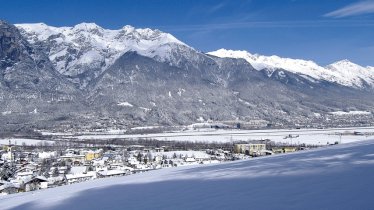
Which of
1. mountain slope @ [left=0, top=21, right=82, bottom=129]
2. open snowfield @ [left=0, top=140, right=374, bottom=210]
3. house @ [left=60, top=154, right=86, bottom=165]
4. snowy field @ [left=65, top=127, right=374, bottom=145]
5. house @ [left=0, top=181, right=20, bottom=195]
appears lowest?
house @ [left=60, top=154, right=86, bottom=165]

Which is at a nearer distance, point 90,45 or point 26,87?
point 26,87

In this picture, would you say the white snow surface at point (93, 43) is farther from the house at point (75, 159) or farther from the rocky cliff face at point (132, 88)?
the house at point (75, 159)

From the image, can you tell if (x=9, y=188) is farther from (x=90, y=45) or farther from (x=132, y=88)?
(x=90, y=45)

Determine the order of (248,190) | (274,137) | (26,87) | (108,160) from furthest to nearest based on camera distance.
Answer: (26,87)
(274,137)
(108,160)
(248,190)

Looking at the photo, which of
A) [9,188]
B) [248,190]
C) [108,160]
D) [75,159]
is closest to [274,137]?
[75,159]

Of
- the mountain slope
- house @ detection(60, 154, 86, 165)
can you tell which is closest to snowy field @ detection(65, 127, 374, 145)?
house @ detection(60, 154, 86, 165)

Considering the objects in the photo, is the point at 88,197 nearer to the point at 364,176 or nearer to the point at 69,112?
the point at 364,176

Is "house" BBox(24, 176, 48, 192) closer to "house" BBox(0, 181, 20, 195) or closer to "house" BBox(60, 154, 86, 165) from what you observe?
"house" BBox(0, 181, 20, 195)
